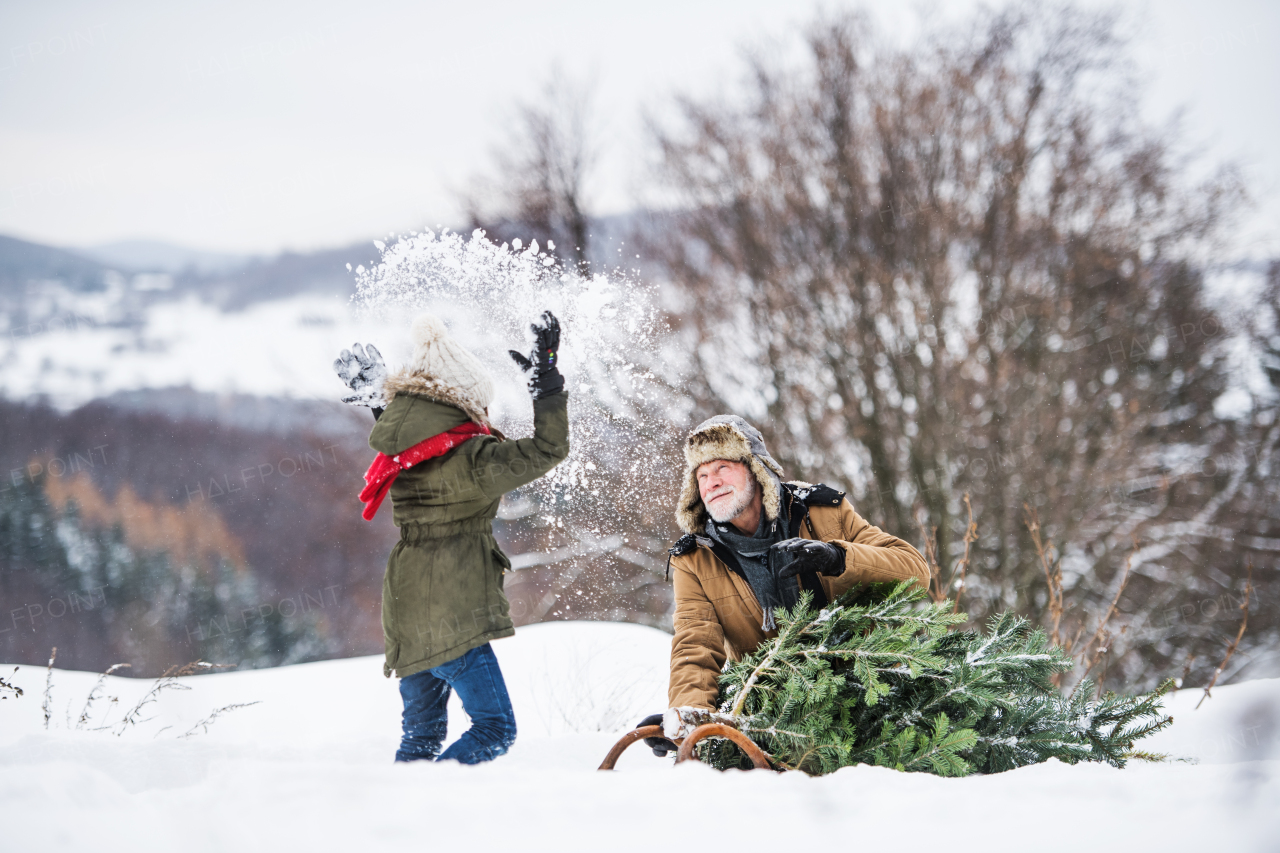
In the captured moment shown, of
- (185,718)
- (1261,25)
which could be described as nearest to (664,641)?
(185,718)

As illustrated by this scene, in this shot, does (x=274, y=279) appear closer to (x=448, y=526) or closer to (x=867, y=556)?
(x=448, y=526)

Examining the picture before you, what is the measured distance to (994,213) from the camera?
7.62 metres

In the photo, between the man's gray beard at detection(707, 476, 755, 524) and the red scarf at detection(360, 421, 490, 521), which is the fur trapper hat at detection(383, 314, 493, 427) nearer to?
the red scarf at detection(360, 421, 490, 521)

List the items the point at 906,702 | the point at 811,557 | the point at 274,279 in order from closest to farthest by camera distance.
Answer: the point at 906,702
the point at 811,557
the point at 274,279

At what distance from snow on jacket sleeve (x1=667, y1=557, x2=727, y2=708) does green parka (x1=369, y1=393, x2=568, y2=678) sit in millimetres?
561

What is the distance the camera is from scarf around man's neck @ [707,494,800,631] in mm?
2145

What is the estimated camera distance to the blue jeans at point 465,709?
2098 millimetres

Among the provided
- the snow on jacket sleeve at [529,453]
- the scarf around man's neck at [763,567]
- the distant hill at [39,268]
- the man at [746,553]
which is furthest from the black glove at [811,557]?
the distant hill at [39,268]

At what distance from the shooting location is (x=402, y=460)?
2229 mm

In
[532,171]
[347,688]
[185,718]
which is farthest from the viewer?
[532,171]

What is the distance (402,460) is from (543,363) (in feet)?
1.83

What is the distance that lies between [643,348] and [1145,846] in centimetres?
611

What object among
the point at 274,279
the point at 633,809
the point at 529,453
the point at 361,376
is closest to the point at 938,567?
the point at 529,453

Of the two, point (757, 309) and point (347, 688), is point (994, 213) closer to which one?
point (757, 309)
